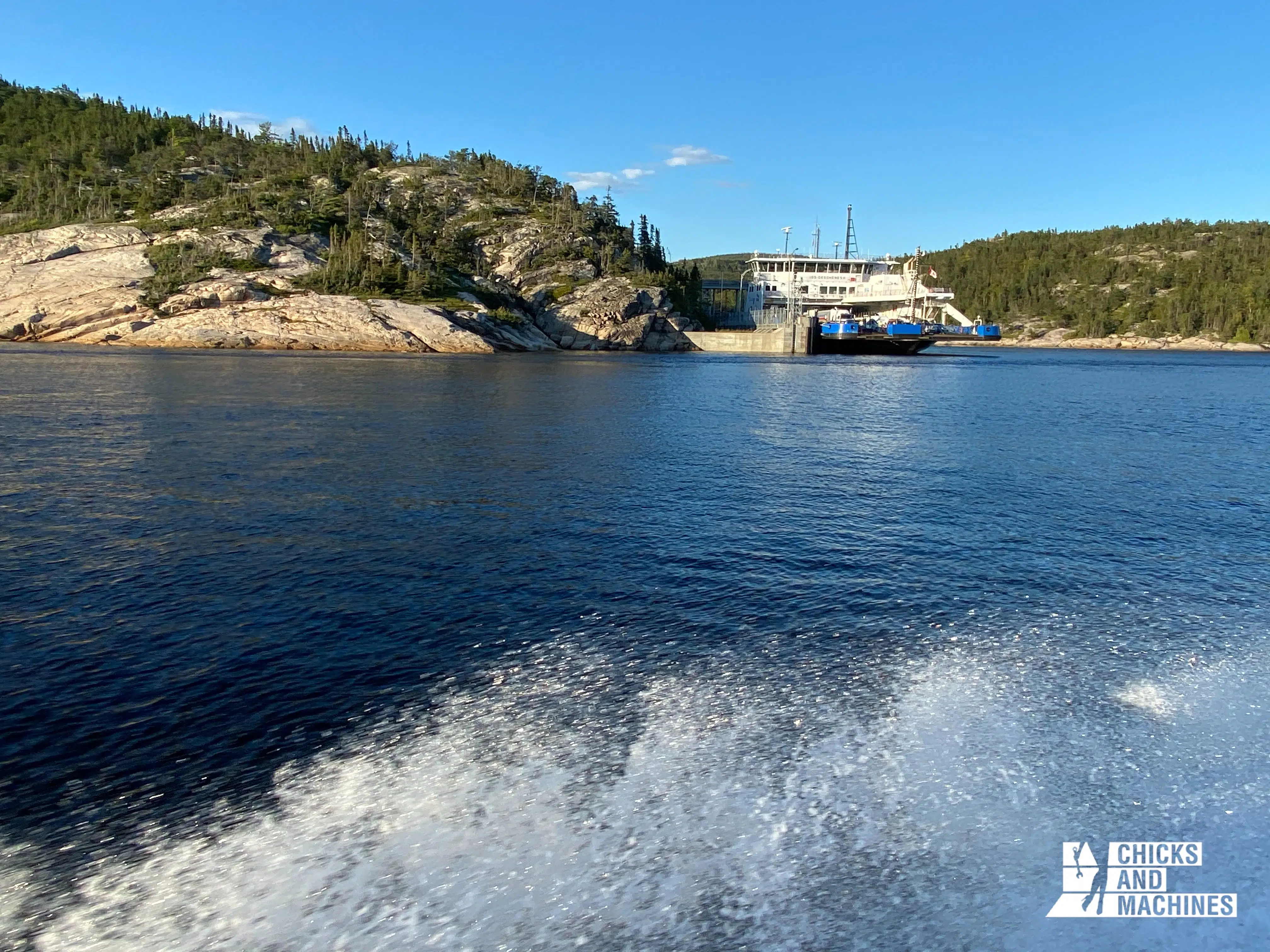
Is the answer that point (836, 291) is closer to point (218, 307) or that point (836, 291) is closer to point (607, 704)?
point (218, 307)

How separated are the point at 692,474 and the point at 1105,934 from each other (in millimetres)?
20229

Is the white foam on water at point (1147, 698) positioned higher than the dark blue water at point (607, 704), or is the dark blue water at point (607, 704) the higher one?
the dark blue water at point (607, 704)

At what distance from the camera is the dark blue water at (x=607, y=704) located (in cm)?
703

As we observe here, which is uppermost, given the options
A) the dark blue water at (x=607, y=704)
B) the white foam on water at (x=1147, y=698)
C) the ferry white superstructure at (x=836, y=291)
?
the ferry white superstructure at (x=836, y=291)

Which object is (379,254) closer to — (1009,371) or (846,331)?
(846,331)

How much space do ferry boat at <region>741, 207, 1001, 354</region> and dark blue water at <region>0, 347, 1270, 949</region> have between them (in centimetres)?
10317

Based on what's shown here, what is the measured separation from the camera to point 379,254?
126250 millimetres

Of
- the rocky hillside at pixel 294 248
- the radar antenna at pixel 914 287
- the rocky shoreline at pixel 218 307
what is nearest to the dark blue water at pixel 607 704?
the rocky shoreline at pixel 218 307

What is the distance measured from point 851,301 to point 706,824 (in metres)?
149

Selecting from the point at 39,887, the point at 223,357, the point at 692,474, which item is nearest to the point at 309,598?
the point at 39,887

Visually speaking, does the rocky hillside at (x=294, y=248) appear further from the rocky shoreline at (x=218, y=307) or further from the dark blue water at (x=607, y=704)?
the dark blue water at (x=607, y=704)

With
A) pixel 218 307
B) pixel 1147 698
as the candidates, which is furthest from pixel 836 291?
pixel 1147 698

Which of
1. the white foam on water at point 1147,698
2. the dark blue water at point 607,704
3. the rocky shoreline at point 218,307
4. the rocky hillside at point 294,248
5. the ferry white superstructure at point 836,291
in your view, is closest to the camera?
the dark blue water at point 607,704

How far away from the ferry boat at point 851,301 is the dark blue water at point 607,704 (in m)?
103
